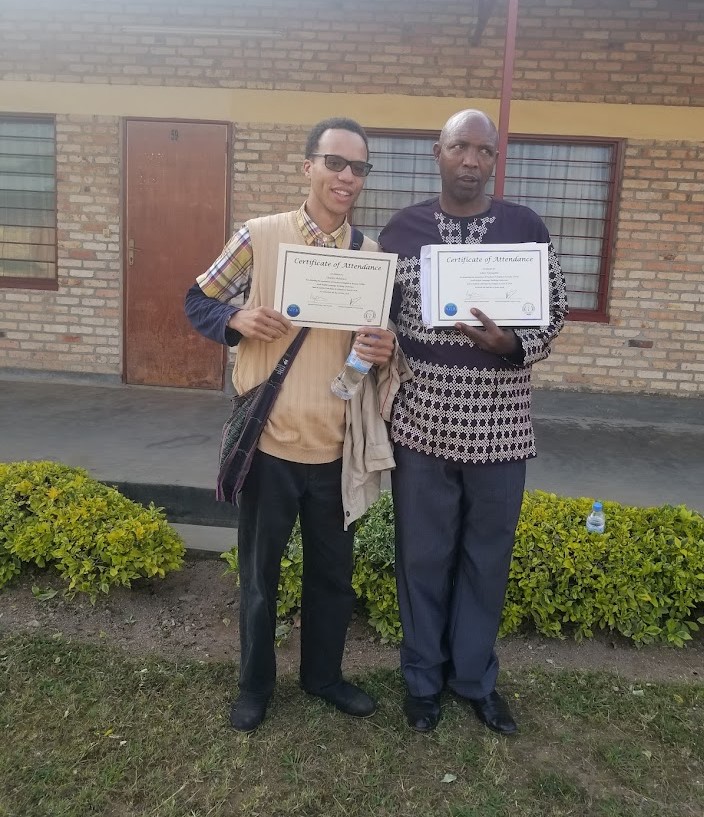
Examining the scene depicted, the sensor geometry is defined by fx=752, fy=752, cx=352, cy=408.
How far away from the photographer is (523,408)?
2574 mm

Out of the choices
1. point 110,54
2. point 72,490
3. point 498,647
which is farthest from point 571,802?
point 110,54

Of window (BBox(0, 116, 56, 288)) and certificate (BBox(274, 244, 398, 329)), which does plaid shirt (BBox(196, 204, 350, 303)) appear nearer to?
certificate (BBox(274, 244, 398, 329))

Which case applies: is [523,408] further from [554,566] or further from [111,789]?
[111,789]

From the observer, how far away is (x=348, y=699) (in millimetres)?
2717

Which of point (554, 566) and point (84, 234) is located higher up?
point (84, 234)

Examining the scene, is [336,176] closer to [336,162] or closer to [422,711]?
[336,162]

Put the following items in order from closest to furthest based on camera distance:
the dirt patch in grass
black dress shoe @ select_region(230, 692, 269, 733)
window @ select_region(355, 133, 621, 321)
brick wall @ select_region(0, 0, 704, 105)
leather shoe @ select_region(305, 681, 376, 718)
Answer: black dress shoe @ select_region(230, 692, 269, 733)
leather shoe @ select_region(305, 681, 376, 718)
the dirt patch in grass
brick wall @ select_region(0, 0, 704, 105)
window @ select_region(355, 133, 621, 321)

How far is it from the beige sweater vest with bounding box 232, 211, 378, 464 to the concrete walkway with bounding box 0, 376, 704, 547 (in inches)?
79.0

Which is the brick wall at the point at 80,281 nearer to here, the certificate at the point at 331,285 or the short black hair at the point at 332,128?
the short black hair at the point at 332,128

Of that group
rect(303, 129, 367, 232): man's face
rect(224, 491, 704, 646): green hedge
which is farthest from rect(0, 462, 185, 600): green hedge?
rect(303, 129, 367, 232): man's face

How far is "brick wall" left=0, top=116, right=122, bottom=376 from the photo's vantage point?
7.19 metres

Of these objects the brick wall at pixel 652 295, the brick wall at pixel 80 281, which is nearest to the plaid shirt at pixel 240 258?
the brick wall at pixel 652 295

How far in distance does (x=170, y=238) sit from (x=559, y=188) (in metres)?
3.72

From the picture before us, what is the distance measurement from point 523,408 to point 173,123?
5671 millimetres
